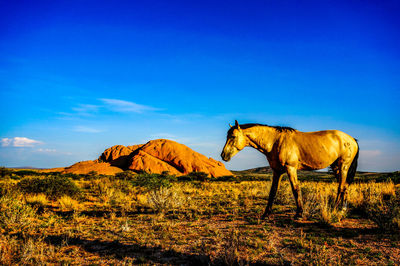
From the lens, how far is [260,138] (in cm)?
604

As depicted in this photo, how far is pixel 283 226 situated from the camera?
19.6 ft

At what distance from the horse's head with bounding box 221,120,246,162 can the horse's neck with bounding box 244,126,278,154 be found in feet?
0.86

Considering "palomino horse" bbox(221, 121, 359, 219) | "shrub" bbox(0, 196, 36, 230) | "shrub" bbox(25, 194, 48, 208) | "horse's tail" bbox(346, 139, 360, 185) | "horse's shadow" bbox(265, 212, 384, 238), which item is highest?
"palomino horse" bbox(221, 121, 359, 219)

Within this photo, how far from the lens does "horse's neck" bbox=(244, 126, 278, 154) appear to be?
6000 millimetres

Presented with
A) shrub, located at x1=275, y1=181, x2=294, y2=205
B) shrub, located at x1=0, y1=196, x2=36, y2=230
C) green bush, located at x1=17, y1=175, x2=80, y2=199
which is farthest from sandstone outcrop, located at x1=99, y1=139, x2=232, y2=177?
shrub, located at x1=0, y1=196, x2=36, y2=230

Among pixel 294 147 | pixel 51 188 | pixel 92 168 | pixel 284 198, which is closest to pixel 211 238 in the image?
pixel 294 147

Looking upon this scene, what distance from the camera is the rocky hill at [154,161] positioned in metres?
50.1

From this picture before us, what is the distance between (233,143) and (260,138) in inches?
32.5

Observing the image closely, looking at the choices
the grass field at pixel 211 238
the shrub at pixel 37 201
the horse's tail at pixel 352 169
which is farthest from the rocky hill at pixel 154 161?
the horse's tail at pixel 352 169

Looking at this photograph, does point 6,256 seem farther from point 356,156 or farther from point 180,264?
point 356,156

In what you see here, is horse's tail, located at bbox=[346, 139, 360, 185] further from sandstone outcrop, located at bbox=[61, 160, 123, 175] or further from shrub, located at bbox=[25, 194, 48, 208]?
sandstone outcrop, located at bbox=[61, 160, 123, 175]

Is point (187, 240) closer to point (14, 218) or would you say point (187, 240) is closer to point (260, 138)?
point (260, 138)

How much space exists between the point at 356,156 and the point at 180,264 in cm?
597

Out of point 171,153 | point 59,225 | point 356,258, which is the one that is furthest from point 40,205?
point 171,153
